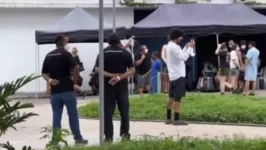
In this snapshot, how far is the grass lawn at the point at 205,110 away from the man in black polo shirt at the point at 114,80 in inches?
163

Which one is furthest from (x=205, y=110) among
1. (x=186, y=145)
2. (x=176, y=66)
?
(x=186, y=145)

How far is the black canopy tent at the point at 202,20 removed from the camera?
24.3 m

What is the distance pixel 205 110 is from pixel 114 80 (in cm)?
512

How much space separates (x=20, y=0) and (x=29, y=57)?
2.34 meters

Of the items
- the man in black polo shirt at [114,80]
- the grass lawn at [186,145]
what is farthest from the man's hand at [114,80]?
the grass lawn at [186,145]

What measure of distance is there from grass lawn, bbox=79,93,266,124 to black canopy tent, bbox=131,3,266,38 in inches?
245

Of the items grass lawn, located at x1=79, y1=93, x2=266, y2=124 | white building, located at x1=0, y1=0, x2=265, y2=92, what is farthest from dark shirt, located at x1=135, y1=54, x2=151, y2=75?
grass lawn, located at x1=79, y1=93, x2=266, y2=124

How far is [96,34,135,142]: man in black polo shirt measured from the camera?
11109mm

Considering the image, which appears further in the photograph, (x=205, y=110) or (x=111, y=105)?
(x=205, y=110)

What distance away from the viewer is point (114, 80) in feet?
36.2

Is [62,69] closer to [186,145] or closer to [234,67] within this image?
[186,145]

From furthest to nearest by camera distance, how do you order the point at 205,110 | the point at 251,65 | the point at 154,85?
the point at 154,85 < the point at 251,65 < the point at 205,110

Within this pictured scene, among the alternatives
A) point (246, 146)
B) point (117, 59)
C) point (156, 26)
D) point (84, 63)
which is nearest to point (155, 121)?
point (117, 59)

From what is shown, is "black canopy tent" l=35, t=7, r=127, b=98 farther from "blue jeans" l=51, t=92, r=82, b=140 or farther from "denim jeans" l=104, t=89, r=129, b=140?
"denim jeans" l=104, t=89, r=129, b=140
